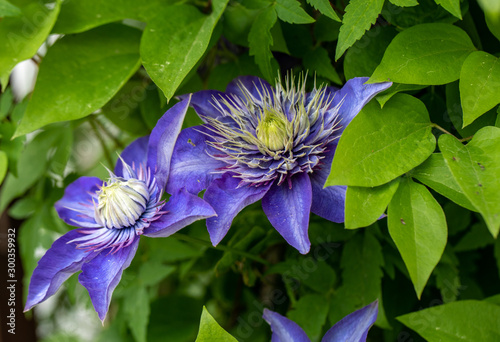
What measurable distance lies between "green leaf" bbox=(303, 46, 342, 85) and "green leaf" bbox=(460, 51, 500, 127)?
0.17 metres

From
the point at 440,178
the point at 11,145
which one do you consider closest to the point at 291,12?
the point at 440,178

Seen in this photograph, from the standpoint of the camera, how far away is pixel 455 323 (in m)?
0.55

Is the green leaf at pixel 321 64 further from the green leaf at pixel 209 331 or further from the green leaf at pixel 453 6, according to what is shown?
the green leaf at pixel 209 331

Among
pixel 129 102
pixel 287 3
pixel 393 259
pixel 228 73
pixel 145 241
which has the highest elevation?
pixel 287 3

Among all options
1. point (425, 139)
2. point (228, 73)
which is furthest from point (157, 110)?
point (425, 139)

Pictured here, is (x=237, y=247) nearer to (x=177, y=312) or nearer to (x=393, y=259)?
(x=393, y=259)

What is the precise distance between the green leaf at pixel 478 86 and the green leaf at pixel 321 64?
17 cm

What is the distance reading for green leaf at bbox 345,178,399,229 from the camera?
0.48 meters

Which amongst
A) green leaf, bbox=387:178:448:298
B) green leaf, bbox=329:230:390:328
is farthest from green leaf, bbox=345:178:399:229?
green leaf, bbox=329:230:390:328

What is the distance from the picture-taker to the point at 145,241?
941 millimetres

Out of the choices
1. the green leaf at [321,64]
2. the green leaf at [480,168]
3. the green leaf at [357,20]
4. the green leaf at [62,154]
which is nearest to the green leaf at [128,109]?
the green leaf at [62,154]

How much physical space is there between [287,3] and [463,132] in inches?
9.9

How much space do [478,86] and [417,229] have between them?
160mm

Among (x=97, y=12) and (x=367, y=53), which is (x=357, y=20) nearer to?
(x=367, y=53)
